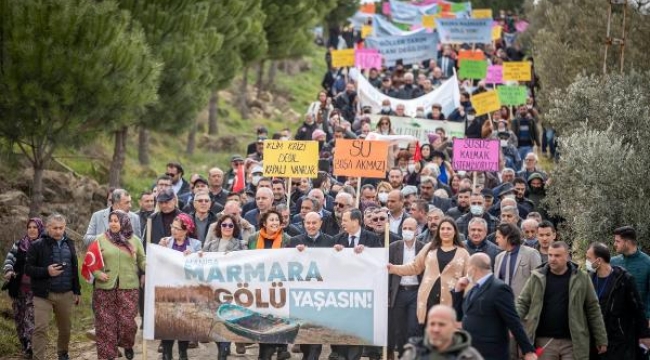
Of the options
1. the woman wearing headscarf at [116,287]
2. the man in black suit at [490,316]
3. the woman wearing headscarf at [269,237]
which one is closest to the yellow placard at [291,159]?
the woman wearing headscarf at [269,237]

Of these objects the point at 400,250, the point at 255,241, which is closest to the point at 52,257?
the point at 255,241

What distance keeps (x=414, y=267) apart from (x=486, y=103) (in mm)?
14928

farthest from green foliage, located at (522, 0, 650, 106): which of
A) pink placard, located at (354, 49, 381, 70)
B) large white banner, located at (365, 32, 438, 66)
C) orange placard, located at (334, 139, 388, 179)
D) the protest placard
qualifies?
the protest placard

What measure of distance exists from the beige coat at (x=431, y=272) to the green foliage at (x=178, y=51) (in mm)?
10648

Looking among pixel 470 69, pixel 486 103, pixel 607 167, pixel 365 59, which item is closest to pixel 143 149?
pixel 365 59

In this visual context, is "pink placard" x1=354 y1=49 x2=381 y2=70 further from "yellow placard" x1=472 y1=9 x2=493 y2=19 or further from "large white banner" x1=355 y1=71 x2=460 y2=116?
"yellow placard" x1=472 y1=9 x2=493 y2=19

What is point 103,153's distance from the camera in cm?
2900

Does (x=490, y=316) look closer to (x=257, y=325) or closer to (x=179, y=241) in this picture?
(x=257, y=325)

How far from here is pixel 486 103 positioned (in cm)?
2739

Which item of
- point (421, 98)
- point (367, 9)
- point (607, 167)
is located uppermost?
point (367, 9)

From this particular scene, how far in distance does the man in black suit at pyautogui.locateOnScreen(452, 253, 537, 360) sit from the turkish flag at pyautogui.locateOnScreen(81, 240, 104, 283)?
5.02 m

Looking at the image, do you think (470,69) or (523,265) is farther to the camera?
(470,69)

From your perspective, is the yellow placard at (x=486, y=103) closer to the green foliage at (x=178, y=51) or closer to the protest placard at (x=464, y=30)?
the green foliage at (x=178, y=51)

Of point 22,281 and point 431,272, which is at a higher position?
point 431,272
